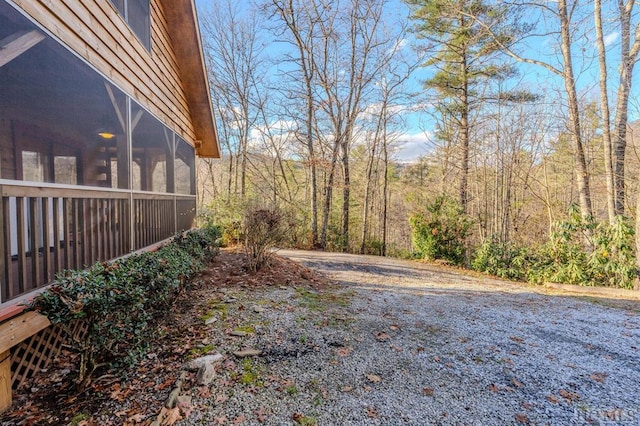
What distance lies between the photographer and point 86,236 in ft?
10.6

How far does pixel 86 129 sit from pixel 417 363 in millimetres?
5360

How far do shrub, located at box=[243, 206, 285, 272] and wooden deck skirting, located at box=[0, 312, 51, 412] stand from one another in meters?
3.49

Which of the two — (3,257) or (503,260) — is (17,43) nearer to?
(3,257)

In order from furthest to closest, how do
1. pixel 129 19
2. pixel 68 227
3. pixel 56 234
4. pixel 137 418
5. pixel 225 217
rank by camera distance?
1. pixel 225 217
2. pixel 129 19
3. pixel 68 227
4. pixel 56 234
5. pixel 137 418

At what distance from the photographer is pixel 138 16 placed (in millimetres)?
4812

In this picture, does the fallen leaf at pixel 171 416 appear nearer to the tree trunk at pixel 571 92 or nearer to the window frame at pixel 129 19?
the window frame at pixel 129 19

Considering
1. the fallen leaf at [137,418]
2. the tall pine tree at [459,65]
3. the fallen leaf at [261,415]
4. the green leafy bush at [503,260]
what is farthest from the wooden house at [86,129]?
the tall pine tree at [459,65]

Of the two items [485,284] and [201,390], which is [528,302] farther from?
[201,390]

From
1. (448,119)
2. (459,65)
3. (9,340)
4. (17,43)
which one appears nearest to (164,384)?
(9,340)

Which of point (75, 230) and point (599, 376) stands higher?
point (75, 230)

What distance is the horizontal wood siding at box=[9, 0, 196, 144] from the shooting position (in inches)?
111

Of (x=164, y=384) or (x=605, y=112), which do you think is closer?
(x=164, y=384)

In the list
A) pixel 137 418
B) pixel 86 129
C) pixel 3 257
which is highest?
pixel 86 129

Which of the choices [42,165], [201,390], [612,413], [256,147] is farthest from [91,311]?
[256,147]
